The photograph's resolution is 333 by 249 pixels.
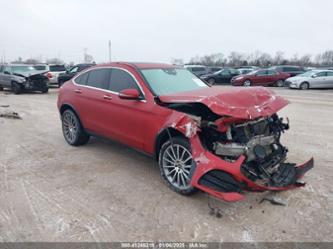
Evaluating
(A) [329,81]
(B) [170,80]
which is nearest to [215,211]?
(B) [170,80]

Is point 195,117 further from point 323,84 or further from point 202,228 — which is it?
point 323,84

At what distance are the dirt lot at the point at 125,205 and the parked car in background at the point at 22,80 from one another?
1153 centimetres

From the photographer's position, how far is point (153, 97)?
4039 mm

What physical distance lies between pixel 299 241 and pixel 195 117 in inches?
68.0

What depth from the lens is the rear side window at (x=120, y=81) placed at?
445 cm

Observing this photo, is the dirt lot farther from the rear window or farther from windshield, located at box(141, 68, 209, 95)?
the rear window

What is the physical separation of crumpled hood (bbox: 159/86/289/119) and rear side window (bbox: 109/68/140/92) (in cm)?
70

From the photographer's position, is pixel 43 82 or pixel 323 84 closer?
pixel 43 82

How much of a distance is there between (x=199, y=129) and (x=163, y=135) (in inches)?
23.3

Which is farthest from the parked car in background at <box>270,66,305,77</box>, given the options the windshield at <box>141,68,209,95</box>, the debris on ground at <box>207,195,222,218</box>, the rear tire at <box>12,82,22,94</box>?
the debris on ground at <box>207,195,222,218</box>

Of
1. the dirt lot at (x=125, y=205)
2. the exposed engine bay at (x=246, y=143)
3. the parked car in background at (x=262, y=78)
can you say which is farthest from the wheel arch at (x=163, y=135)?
the parked car in background at (x=262, y=78)

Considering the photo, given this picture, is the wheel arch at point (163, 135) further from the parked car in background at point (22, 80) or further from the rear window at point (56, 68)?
the rear window at point (56, 68)

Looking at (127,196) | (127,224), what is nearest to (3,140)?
(127,196)

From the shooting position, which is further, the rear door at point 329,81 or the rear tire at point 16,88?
the rear door at point 329,81
